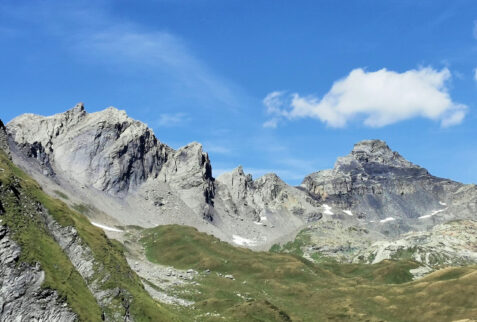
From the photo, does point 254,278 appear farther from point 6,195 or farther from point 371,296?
point 6,195

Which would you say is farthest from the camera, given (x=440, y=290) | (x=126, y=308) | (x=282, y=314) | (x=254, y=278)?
(x=254, y=278)

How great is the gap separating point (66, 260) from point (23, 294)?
30.8 ft

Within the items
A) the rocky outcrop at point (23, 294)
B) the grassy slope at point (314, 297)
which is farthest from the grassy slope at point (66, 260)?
the grassy slope at point (314, 297)

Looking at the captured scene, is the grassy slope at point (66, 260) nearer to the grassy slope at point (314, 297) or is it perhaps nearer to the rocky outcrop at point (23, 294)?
the rocky outcrop at point (23, 294)

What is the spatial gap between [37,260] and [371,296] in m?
127

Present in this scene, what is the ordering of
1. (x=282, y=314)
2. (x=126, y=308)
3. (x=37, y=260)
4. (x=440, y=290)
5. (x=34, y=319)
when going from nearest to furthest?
(x=34, y=319), (x=37, y=260), (x=126, y=308), (x=282, y=314), (x=440, y=290)

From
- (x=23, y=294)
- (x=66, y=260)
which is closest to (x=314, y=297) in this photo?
(x=66, y=260)

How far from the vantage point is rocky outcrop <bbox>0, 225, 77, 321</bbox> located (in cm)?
4978

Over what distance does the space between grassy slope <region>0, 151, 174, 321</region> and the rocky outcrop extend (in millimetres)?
903

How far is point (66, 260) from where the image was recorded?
196 feet

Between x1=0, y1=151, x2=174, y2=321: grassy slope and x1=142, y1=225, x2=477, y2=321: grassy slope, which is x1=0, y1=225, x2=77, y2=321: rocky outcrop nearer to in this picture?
x1=0, y1=151, x2=174, y2=321: grassy slope

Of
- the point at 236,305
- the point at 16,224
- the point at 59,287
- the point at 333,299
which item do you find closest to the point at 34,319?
the point at 59,287

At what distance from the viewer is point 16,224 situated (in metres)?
55.6

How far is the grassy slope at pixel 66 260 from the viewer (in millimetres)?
54094
